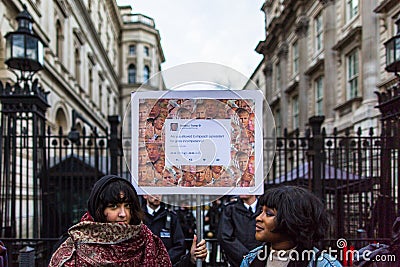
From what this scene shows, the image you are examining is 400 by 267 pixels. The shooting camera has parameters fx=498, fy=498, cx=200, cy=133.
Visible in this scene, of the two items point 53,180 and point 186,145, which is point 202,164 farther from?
point 53,180

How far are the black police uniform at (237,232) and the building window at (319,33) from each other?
20.2m

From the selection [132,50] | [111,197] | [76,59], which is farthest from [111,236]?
[132,50]

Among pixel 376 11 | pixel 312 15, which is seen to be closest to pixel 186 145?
pixel 376 11

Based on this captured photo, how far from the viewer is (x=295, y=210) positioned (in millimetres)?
2482

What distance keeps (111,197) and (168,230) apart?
6.25 ft

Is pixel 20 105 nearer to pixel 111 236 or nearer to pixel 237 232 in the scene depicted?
pixel 237 232

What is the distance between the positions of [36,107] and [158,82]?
438 centimetres

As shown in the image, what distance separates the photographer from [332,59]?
71.8 feet

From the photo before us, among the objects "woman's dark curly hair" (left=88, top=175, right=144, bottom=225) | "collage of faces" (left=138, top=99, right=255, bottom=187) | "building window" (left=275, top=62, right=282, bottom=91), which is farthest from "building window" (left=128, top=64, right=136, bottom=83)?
"woman's dark curly hair" (left=88, top=175, right=144, bottom=225)

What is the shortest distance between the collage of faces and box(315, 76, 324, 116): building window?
71.1ft

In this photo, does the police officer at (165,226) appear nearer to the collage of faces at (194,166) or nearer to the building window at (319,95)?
the collage of faces at (194,166)

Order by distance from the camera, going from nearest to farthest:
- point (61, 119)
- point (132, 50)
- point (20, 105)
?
point (20, 105) < point (61, 119) < point (132, 50)

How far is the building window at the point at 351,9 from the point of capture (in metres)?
19.3

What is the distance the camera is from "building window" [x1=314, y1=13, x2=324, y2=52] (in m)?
24.0
